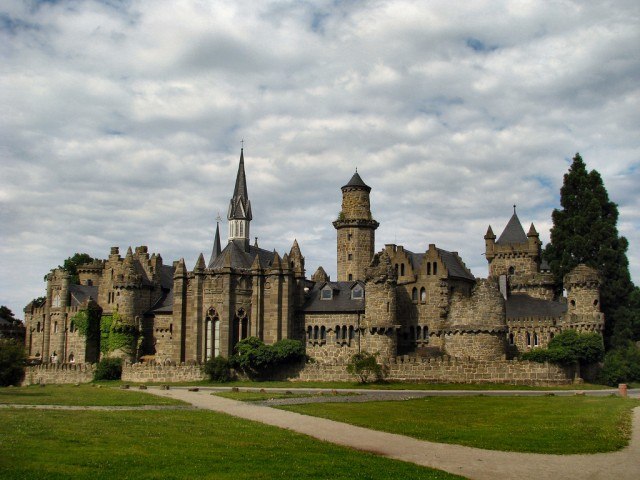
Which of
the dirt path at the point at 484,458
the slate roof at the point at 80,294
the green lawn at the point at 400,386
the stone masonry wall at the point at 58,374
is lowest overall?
the dirt path at the point at 484,458

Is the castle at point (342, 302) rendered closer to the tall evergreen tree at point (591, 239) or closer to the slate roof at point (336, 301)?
the slate roof at point (336, 301)

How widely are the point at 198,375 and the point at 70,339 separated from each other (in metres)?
25.7

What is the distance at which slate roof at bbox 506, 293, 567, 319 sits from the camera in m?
81.5

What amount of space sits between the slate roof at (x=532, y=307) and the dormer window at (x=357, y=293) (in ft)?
52.6

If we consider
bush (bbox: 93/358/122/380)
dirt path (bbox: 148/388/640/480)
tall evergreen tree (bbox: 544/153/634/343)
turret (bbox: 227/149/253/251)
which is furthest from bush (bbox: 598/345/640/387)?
bush (bbox: 93/358/122/380)

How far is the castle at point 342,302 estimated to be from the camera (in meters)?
75.7

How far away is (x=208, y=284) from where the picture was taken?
8212cm

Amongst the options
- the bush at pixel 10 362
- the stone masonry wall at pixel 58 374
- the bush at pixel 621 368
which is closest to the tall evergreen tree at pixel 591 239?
the bush at pixel 621 368

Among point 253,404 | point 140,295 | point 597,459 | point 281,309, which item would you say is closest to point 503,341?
point 281,309

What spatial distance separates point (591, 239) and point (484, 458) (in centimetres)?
6363

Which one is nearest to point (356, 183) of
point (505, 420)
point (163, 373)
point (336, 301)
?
point (336, 301)

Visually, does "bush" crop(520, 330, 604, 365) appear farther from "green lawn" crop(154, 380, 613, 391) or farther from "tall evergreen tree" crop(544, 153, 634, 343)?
"tall evergreen tree" crop(544, 153, 634, 343)

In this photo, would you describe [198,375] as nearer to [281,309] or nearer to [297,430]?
[281,309]

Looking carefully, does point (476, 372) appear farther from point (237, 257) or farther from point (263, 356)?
point (237, 257)
